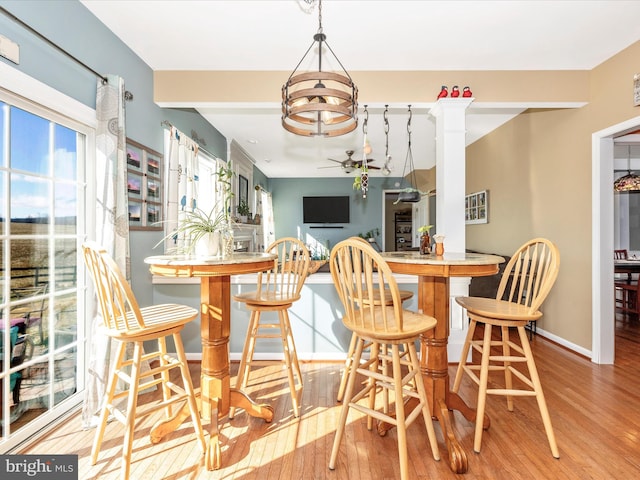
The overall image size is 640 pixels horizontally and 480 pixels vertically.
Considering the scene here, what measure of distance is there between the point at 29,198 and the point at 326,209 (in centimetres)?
678

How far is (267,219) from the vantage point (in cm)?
803

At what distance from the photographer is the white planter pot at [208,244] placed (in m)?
1.92

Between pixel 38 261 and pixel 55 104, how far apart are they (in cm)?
87

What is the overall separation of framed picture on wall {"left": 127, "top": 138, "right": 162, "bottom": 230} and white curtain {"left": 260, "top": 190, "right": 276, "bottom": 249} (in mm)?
4643

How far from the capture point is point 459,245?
3.03 m

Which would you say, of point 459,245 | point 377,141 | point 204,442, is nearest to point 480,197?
point 377,141

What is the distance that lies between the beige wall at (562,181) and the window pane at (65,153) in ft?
13.0

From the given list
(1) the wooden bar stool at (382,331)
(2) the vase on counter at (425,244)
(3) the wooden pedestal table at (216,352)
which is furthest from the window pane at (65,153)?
(2) the vase on counter at (425,244)

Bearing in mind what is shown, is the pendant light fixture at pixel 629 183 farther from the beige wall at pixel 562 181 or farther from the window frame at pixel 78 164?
the window frame at pixel 78 164

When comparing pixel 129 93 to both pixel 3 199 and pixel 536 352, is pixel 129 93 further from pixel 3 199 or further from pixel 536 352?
pixel 536 352

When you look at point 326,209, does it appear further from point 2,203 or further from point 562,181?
point 2,203

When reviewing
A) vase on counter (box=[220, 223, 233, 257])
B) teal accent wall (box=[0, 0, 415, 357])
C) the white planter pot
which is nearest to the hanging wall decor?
teal accent wall (box=[0, 0, 415, 357])

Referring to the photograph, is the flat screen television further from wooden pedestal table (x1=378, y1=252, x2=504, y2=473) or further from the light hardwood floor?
wooden pedestal table (x1=378, y1=252, x2=504, y2=473)

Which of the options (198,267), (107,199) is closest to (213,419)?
(198,267)
